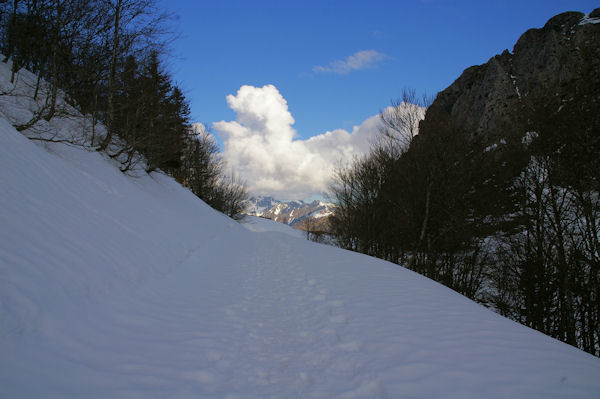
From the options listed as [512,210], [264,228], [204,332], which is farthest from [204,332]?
[264,228]

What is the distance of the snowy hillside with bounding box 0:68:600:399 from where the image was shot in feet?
7.35

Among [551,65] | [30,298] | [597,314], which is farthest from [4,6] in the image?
[551,65]

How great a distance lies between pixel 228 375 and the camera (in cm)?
250

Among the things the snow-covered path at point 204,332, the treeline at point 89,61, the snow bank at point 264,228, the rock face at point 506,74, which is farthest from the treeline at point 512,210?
the snow bank at point 264,228

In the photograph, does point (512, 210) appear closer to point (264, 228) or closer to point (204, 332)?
point (204, 332)

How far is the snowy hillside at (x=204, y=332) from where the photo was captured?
224cm

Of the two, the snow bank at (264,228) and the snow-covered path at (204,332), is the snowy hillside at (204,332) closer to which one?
the snow-covered path at (204,332)

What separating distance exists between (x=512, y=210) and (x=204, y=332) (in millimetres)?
13394

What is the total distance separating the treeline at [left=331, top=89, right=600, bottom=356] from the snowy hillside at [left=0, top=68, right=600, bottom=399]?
724 cm

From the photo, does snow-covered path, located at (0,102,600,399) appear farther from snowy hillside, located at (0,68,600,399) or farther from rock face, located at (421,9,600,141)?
rock face, located at (421,9,600,141)

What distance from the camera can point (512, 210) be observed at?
424 inches

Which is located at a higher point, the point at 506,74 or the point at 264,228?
the point at 506,74

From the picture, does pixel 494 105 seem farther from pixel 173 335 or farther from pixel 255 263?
A: pixel 173 335

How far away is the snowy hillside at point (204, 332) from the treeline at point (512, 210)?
7243mm
